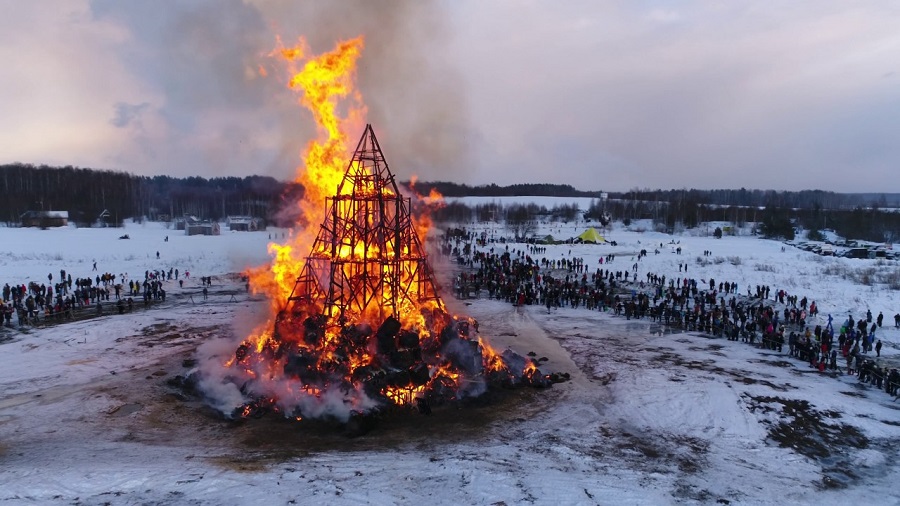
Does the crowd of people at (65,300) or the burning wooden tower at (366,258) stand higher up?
the burning wooden tower at (366,258)

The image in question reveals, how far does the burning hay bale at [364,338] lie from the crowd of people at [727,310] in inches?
479

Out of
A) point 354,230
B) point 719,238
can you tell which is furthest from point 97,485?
point 719,238

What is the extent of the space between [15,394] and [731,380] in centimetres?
2608

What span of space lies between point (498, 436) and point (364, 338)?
20.8 ft

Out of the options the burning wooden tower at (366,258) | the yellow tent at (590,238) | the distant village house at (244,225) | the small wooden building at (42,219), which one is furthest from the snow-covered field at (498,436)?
the small wooden building at (42,219)

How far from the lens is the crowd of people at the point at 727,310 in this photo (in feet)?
78.6

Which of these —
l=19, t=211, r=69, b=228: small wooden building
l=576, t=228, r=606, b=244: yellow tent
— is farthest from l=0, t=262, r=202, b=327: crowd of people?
l=19, t=211, r=69, b=228: small wooden building

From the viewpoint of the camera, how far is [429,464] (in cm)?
1407

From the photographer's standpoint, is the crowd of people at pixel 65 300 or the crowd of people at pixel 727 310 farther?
the crowd of people at pixel 65 300

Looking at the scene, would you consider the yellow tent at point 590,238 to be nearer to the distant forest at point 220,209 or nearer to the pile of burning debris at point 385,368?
the distant forest at point 220,209

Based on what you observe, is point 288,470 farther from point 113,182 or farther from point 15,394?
point 113,182

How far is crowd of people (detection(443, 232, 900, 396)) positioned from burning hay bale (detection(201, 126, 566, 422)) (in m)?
12.2

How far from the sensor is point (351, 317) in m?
21.2

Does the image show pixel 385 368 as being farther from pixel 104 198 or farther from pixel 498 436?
pixel 104 198
